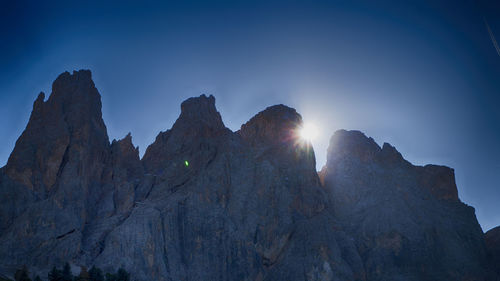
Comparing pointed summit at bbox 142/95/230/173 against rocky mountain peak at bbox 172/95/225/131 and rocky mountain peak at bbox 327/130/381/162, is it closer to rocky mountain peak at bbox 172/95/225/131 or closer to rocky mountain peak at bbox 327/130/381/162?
rocky mountain peak at bbox 172/95/225/131

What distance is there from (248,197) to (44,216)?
1843 inches

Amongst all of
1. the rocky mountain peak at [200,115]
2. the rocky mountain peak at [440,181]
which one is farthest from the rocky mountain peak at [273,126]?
the rocky mountain peak at [440,181]

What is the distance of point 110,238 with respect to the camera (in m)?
88.4

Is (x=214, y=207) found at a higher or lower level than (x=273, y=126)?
lower

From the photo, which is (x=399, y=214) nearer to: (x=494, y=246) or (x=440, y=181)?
Result: (x=440, y=181)

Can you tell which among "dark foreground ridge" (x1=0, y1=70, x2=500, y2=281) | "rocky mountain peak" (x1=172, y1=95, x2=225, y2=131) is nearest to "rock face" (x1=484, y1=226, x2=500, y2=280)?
"dark foreground ridge" (x1=0, y1=70, x2=500, y2=281)

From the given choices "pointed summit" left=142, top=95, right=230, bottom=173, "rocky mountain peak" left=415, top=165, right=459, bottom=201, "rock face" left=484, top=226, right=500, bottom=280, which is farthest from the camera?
"rocky mountain peak" left=415, top=165, right=459, bottom=201

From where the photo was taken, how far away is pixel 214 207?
339 ft

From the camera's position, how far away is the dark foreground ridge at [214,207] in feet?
288

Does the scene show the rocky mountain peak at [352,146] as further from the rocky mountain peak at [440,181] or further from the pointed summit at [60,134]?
the pointed summit at [60,134]

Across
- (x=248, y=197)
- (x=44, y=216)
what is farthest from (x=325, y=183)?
(x=44, y=216)

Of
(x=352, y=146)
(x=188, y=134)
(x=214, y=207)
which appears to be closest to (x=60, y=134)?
(x=188, y=134)

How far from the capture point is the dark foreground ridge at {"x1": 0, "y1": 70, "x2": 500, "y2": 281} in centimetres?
8775

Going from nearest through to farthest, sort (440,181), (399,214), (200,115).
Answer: (399,214) → (200,115) → (440,181)
